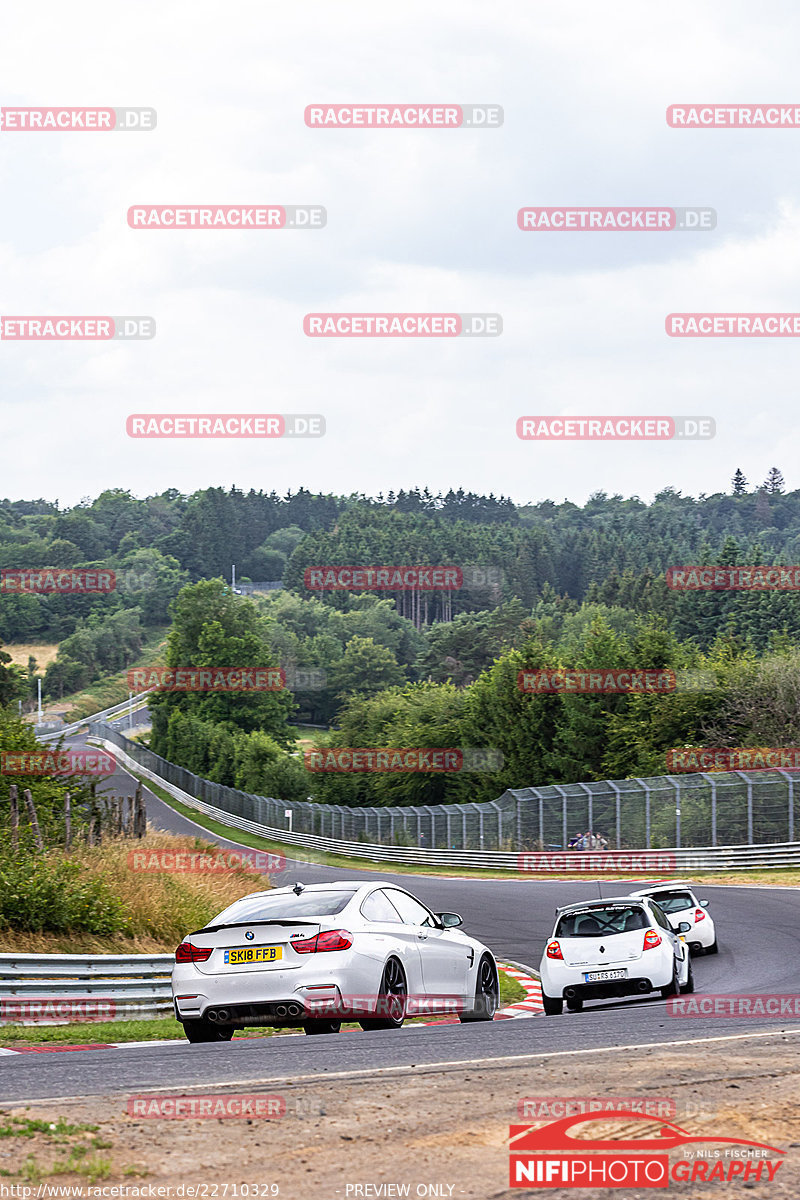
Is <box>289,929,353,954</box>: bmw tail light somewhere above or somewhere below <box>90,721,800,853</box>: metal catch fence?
above

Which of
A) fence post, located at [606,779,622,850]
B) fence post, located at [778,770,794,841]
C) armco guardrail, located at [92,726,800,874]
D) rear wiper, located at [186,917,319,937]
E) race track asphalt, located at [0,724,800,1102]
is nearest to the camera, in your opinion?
race track asphalt, located at [0,724,800,1102]

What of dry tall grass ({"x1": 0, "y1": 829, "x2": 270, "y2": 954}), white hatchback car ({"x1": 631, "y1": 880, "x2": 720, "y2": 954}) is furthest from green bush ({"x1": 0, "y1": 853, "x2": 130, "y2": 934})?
white hatchback car ({"x1": 631, "y1": 880, "x2": 720, "y2": 954})

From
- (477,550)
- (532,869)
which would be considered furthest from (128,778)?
(477,550)

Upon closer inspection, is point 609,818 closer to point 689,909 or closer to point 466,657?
point 689,909

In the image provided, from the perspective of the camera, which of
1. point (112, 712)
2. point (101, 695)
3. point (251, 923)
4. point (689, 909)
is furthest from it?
point (101, 695)

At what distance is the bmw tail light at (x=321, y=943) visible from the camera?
417 inches

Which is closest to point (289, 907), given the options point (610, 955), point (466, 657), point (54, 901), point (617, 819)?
point (610, 955)

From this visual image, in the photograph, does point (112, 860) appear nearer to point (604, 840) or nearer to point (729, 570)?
point (604, 840)

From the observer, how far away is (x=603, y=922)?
1484 cm

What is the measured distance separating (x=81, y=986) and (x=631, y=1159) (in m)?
8.57

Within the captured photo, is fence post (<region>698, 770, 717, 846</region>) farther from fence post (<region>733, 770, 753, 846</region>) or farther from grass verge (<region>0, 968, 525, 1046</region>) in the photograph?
grass verge (<region>0, 968, 525, 1046</region>)

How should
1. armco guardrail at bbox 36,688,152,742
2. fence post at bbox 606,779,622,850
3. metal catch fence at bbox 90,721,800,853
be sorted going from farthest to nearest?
armco guardrail at bbox 36,688,152,742 → fence post at bbox 606,779,622,850 → metal catch fence at bbox 90,721,800,853

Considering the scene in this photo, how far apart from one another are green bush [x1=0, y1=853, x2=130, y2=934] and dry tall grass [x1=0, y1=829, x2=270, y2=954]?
14cm

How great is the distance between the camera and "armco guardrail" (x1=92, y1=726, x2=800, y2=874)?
3559 centimetres
